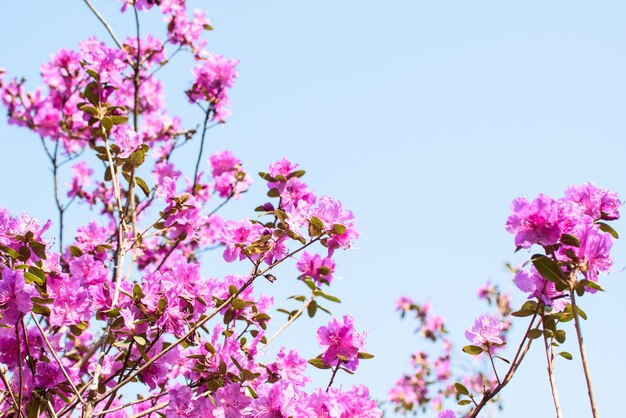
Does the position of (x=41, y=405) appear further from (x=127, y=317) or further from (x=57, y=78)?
(x=57, y=78)

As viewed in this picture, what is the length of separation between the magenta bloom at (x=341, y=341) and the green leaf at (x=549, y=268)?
0.77 metres

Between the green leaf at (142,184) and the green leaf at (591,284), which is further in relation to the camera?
the green leaf at (142,184)

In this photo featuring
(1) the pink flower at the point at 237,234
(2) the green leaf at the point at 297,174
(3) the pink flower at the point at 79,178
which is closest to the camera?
(1) the pink flower at the point at 237,234

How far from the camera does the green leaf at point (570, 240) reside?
6.47 feet

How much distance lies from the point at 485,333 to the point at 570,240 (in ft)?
1.78

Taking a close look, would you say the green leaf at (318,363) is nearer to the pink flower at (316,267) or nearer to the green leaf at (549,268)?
the pink flower at (316,267)

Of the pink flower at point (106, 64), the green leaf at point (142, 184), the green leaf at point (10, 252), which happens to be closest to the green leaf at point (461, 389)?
the green leaf at point (142, 184)

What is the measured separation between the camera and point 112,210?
5316 mm

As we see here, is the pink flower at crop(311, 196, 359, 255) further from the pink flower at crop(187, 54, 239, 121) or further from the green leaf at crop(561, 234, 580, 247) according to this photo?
the pink flower at crop(187, 54, 239, 121)

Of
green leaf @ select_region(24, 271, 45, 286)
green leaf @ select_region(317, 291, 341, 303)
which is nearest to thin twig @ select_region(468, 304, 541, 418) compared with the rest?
green leaf @ select_region(317, 291, 341, 303)

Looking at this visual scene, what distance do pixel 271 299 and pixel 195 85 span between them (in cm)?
236

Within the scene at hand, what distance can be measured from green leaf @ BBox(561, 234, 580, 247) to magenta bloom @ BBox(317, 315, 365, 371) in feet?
2.85

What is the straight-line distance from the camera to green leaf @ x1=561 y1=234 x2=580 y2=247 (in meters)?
1.97

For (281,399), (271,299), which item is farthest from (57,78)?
(281,399)
